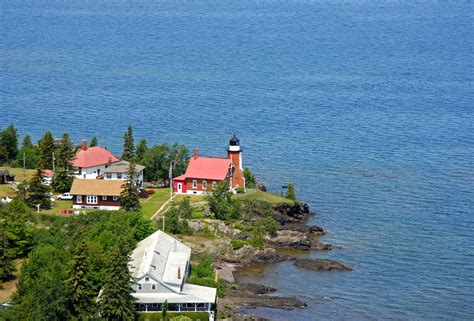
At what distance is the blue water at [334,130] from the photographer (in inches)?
3285

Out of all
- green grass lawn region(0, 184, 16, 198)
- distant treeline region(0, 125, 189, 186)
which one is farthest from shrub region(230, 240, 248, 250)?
green grass lawn region(0, 184, 16, 198)

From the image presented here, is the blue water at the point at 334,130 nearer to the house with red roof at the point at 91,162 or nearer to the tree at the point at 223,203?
the tree at the point at 223,203

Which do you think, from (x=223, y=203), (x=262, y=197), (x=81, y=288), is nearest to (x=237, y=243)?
(x=223, y=203)

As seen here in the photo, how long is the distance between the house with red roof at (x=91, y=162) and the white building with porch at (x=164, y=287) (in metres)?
24.2

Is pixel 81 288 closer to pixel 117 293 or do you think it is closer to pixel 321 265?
pixel 117 293

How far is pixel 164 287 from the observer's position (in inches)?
2766

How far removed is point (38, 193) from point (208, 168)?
1645cm

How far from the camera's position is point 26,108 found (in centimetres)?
14338

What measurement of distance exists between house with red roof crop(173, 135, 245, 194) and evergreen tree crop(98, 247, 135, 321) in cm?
2974

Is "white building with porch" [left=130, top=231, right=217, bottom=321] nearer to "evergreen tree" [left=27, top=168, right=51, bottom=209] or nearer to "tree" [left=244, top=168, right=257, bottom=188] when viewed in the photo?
"evergreen tree" [left=27, top=168, right=51, bottom=209]

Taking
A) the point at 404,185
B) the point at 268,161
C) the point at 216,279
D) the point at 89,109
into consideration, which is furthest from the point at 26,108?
the point at 216,279

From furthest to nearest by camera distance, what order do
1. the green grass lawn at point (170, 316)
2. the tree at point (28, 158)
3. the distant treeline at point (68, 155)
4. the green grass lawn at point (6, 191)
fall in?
the tree at point (28, 158) → the distant treeline at point (68, 155) → the green grass lawn at point (6, 191) → the green grass lawn at point (170, 316)

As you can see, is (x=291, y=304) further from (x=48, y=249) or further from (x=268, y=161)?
(x=268, y=161)

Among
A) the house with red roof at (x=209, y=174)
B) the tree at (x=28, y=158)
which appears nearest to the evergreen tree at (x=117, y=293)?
the house with red roof at (x=209, y=174)
